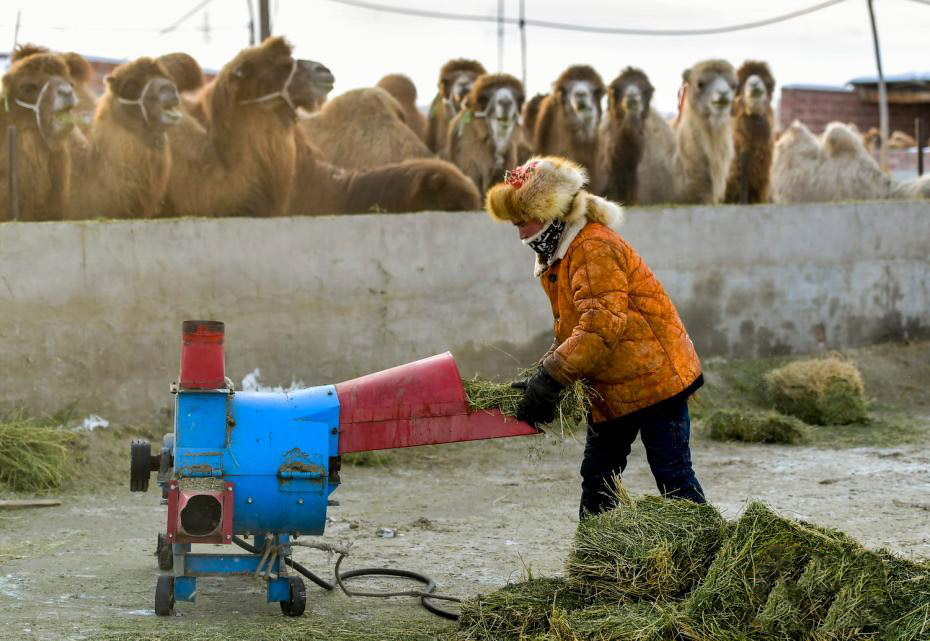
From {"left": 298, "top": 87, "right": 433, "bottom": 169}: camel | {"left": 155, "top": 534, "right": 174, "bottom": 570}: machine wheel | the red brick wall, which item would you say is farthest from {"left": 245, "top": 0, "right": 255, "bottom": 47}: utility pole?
the red brick wall

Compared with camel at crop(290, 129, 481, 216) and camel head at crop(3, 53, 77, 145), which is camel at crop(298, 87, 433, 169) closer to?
camel at crop(290, 129, 481, 216)

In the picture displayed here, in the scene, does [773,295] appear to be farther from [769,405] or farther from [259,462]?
[259,462]

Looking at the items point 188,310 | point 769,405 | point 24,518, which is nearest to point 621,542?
point 24,518

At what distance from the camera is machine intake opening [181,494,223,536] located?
4.53 metres

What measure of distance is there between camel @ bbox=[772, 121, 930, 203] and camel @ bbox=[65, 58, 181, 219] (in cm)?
825

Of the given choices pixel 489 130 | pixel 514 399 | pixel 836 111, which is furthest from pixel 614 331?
pixel 836 111

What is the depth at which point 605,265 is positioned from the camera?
4.68m

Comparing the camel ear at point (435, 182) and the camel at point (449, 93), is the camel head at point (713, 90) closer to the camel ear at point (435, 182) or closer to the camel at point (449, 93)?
the camel at point (449, 93)

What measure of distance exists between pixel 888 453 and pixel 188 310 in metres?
4.90

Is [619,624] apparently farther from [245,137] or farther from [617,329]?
[245,137]

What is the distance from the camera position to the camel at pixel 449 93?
14078mm

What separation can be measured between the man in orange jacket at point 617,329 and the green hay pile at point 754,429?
165 inches

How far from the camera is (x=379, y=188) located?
1090 cm

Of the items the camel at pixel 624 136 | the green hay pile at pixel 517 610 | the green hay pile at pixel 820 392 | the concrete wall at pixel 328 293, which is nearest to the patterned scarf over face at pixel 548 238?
the green hay pile at pixel 517 610
